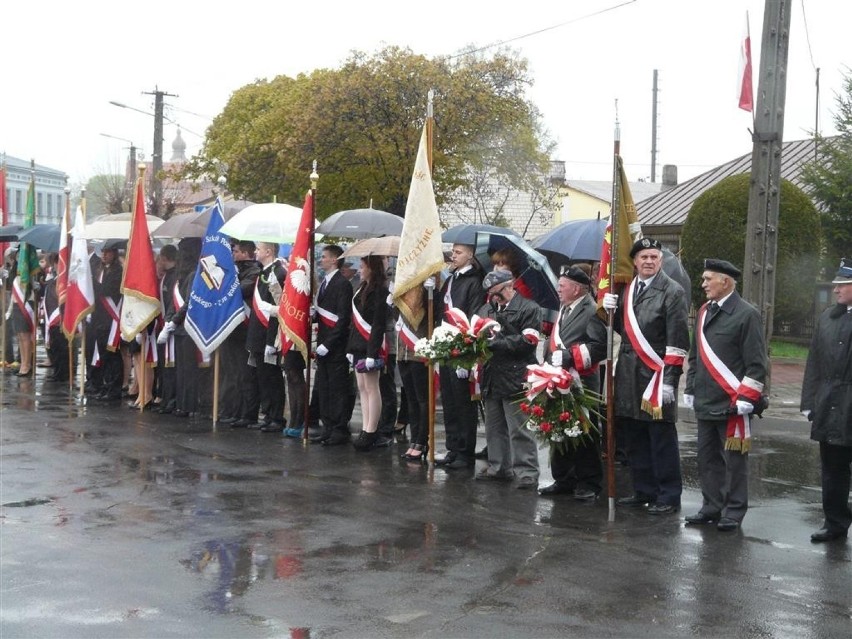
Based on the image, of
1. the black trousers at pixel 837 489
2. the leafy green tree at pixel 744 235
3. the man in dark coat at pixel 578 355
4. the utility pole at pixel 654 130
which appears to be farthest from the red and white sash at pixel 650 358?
the utility pole at pixel 654 130

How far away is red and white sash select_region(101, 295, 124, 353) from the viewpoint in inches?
634

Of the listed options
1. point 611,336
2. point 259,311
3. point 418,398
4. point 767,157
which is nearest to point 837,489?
point 611,336

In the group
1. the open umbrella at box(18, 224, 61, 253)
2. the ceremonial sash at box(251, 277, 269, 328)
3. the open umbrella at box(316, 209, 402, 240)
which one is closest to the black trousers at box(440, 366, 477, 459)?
the open umbrella at box(316, 209, 402, 240)

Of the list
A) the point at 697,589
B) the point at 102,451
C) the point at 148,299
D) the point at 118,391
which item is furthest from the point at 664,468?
the point at 118,391

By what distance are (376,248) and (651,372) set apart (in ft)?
12.7

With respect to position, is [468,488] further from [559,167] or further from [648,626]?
[559,167]

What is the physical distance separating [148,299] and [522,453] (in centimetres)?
640

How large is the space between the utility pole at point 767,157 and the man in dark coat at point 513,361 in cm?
637

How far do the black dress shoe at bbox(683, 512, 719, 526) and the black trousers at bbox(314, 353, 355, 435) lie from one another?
4676 millimetres

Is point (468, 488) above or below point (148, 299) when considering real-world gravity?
below

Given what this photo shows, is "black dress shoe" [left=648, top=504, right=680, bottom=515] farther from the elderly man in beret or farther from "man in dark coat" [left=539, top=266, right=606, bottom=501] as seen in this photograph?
"man in dark coat" [left=539, top=266, right=606, bottom=501]

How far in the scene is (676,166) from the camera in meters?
65.8

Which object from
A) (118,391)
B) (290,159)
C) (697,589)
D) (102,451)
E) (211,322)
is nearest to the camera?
(697,589)

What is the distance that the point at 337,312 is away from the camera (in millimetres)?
12633
